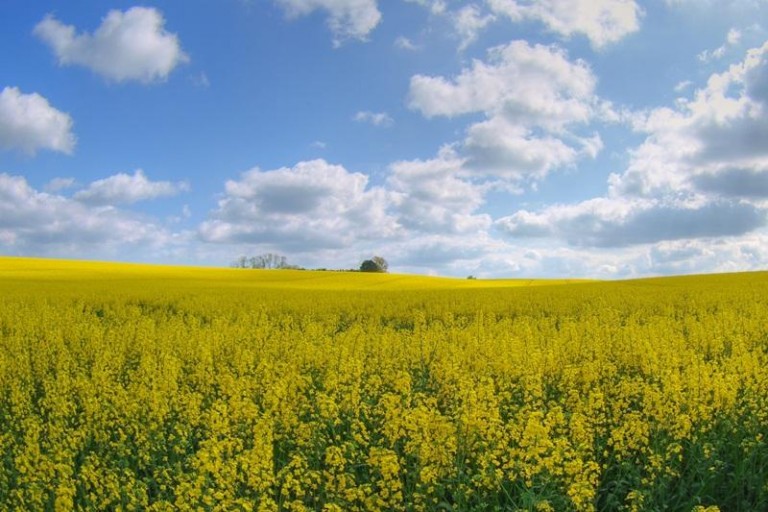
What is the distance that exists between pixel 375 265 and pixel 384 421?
7879 centimetres

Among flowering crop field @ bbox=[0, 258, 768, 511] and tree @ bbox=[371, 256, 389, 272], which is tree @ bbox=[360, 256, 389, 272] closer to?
tree @ bbox=[371, 256, 389, 272]

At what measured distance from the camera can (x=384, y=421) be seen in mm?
6590

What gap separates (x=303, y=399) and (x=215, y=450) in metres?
2.75

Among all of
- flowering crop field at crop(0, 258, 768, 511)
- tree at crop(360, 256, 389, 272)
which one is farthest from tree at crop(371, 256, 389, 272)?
flowering crop field at crop(0, 258, 768, 511)

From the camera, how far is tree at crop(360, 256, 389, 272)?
85000 millimetres

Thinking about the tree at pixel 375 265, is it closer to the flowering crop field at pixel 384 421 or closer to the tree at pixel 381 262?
the tree at pixel 381 262

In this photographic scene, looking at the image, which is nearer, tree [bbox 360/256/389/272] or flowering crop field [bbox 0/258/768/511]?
flowering crop field [bbox 0/258/768/511]

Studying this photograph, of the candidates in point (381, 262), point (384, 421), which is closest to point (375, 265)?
point (381, 262)

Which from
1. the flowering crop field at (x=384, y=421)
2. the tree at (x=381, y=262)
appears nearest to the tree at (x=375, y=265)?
the tree at (x=381, y=262)

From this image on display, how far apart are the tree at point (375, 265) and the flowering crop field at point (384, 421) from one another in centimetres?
6881

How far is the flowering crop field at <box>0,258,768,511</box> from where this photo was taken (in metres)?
5.11

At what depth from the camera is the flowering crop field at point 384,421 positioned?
511 centimetres

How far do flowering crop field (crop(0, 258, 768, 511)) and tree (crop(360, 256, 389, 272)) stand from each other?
6881cm

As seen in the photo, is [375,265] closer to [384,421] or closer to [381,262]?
[381,262]
